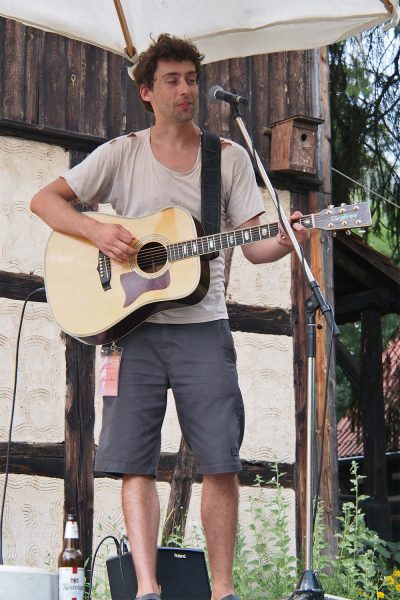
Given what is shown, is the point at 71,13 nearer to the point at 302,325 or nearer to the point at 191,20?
the point at 191,20

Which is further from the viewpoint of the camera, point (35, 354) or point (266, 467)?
point (266, 467)

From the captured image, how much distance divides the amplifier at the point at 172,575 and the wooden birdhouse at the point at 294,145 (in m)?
3.33

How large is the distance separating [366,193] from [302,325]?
284 centimetres

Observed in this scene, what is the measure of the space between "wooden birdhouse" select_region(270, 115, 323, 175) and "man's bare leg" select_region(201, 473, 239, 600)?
3.27 meters

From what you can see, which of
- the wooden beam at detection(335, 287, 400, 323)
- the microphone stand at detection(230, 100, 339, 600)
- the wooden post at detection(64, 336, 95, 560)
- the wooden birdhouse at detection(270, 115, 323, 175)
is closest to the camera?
the microphone stand at detection(230, 100, 339, 600)

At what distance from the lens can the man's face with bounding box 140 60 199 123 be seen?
3775 mm

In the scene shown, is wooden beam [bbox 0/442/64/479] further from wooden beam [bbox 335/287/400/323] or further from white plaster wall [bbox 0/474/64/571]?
wooden beam [bbox 335/287/400/323]

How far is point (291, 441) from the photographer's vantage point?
6.36m

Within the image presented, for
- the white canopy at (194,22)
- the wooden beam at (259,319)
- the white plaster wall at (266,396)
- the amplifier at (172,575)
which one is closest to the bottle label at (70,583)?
the amplifier at (172,575)

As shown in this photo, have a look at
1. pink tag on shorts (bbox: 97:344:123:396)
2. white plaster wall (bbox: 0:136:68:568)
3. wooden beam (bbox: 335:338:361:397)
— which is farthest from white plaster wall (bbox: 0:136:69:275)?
wooden beam (bbox: 335:338:361:397)

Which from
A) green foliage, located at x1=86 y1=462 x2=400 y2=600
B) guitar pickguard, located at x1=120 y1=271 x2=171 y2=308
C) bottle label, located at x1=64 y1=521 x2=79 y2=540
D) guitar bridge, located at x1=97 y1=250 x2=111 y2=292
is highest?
guitar bridge, located at x1=97 y1=250 x2=111 y2=292

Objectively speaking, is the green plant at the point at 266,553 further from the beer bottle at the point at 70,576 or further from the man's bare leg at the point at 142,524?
the man's bare leg at the point at 142,524

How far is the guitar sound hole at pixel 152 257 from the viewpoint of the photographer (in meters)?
3.73

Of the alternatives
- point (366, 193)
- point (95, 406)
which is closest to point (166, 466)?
point (95, 406)
